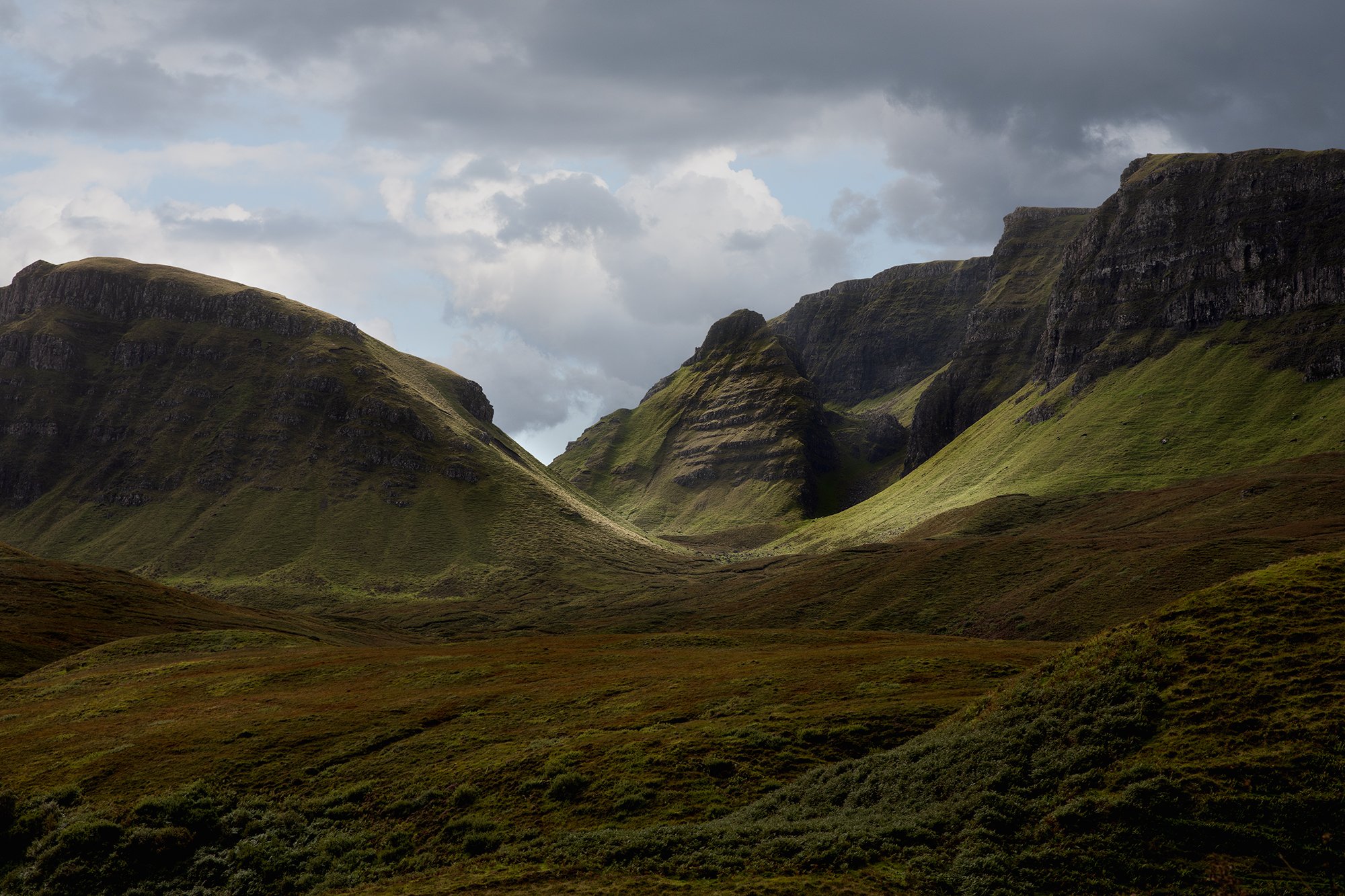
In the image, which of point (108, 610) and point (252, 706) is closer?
point (252, 706)

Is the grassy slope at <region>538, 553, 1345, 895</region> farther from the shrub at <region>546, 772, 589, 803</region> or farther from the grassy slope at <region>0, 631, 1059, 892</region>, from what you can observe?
the shrub at <region>546, 772, 589, 803</region>

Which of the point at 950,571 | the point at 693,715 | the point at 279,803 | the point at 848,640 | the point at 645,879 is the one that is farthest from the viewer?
the point at 950,571

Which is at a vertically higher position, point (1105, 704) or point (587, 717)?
point (1105, 704)

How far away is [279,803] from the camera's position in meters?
49.6

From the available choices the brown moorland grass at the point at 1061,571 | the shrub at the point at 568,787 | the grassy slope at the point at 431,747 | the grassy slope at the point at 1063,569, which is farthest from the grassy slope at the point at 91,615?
the shrub at the point at 568,787

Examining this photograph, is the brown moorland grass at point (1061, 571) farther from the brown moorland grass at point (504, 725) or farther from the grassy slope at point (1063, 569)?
the brown moorland grass at point (504, 725)

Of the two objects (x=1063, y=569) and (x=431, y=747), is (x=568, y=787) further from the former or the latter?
(x=1063, y=569)

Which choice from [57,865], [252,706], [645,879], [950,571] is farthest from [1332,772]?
[950,571]

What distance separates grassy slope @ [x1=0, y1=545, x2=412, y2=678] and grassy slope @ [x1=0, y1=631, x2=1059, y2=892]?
3725 centimetres

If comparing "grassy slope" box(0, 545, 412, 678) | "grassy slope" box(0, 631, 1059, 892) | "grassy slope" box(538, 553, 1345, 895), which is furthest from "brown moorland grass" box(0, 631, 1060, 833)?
"grassy slope" box(0, 545, 412, 678)

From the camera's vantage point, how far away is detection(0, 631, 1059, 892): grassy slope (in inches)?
1705

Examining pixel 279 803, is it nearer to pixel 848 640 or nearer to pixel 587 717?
pixel 587 717

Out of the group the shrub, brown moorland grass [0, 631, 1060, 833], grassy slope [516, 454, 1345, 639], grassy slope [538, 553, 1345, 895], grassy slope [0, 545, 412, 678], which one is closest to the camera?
grassy slope [538, 553, 1345, 895]

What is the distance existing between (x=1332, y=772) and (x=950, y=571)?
13298 cm
